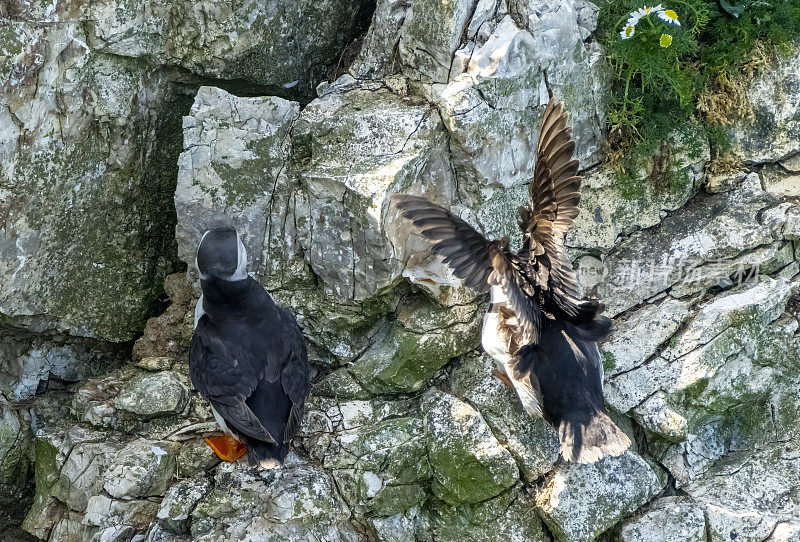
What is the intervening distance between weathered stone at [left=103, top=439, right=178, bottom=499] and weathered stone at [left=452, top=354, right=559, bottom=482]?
1745 millimetres

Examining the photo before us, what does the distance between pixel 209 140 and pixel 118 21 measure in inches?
34.2

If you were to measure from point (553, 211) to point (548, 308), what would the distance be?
56 cm

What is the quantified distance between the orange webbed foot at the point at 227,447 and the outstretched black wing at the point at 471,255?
1.64 m

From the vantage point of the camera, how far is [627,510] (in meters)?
4.76

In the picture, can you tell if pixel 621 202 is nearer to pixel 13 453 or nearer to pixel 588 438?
pixel 588 438

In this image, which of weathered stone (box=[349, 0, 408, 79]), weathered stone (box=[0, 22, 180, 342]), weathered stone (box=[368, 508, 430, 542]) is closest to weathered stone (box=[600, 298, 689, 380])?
weathered stone (box=[368, 508, 430, 542])

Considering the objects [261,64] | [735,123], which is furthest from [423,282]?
[735,123]

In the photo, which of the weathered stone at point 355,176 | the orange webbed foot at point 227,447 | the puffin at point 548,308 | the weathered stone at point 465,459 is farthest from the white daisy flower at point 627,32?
the orange webbed foot at point 227,447

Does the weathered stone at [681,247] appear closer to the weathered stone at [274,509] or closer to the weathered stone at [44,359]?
the weathered stone at [274,509]

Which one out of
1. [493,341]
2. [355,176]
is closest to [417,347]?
[493,341]

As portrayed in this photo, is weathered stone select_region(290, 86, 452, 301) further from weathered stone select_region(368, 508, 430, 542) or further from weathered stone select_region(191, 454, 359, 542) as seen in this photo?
weathered stone select_region(368, 508, 430, 542)

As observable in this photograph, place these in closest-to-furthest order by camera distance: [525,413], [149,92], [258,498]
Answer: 1. [258,498]
2. [525,413]
3. [149,92]

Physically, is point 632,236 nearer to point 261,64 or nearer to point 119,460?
point 261,64

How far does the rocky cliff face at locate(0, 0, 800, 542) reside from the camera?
4.82 m
